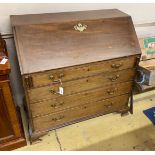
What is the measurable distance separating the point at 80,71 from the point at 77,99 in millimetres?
342

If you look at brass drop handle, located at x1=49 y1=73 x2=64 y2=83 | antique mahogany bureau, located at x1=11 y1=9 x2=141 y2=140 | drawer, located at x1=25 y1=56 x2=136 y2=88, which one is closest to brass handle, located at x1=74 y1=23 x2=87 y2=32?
antique mahogany bureau, located at x1=11 y1=9 x2=141 y2=140

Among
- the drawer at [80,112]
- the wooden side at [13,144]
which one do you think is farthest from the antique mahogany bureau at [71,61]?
the wooden side at [13,144]

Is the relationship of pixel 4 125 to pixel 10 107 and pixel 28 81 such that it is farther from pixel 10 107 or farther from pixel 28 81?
pixel 28 81

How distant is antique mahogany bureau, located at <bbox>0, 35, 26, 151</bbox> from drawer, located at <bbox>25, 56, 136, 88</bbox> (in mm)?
208

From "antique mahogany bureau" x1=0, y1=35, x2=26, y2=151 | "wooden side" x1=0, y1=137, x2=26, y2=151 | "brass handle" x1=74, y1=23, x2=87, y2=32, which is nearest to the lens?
"antique mahogany bureau" x1=0, y1=35, x2=26, y2=151

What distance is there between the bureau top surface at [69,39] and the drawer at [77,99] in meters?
0.38

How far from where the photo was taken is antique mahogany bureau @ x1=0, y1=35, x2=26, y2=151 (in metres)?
1.40

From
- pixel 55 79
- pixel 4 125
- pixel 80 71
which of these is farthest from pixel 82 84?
pixel 4 125

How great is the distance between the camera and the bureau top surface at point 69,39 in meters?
1.48

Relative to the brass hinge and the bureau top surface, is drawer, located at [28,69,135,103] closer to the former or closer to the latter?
the brass hinge

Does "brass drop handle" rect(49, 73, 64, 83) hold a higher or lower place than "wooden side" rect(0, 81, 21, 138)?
higher

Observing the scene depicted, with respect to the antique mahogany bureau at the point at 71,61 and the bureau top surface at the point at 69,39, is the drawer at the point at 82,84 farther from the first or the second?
the bureau top surface at the point at 69,39

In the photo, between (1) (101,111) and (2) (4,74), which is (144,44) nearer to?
(1) (101,111)

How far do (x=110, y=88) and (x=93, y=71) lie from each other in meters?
0.35
